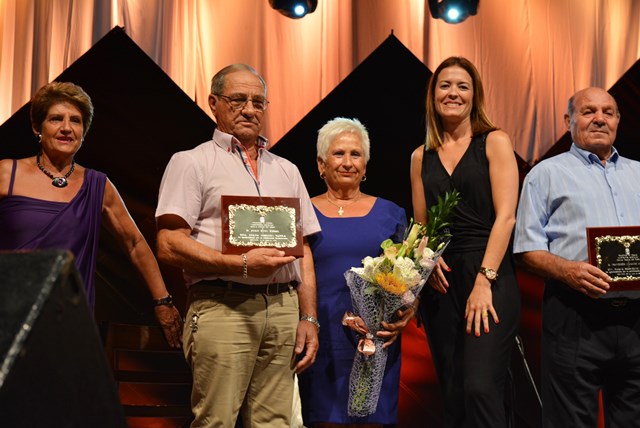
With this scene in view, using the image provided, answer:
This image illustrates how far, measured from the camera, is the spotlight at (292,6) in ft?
14.6

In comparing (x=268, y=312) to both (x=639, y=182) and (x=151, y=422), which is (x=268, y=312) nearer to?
(x=639, y=182)

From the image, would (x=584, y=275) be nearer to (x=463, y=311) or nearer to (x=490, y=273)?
(x=490, y=273)

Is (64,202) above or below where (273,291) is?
above

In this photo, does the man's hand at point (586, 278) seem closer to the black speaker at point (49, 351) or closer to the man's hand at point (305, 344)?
the man's hand at point (305, 344)

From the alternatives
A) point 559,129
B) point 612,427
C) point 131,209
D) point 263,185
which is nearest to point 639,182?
point 612,427

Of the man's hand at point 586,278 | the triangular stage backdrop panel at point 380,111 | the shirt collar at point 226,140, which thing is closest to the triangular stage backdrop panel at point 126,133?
the triangular stage backdrop panel at point 380,111

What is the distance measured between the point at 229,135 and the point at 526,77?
288 centimetres

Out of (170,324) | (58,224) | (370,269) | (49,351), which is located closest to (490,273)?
(370,269)

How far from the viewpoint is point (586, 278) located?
2.49 m

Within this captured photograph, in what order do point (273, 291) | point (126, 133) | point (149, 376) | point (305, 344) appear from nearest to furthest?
1. point (273, 291)
2. point (305, 344)
3. point (149, 376)
4. point (126, 133)

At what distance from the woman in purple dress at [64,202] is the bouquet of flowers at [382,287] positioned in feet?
2.35

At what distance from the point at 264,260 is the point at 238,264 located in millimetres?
88

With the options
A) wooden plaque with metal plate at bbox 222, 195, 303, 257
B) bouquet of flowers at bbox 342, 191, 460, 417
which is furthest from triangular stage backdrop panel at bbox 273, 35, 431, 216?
wooden plaque with metal plate at bbox 222, 195, 303, 257

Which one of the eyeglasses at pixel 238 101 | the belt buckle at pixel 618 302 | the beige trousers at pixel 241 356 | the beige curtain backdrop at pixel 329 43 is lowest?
the beige trousers at pixel 241 356
